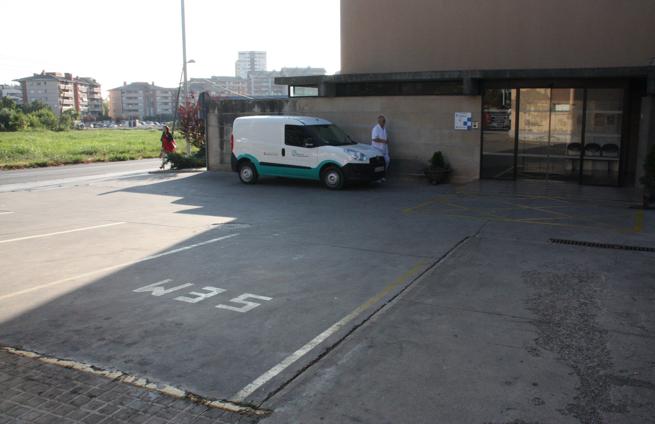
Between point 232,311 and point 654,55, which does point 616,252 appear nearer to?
point 232,311

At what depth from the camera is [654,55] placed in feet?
57.5

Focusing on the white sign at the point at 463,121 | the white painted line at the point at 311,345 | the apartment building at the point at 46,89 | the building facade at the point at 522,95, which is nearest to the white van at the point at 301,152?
the building facade at the point at 522,95

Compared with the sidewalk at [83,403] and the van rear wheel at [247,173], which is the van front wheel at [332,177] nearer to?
the van rear wheel at [247,173]

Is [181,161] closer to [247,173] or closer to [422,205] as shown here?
[247,173]

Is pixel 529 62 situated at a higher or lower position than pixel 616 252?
higher

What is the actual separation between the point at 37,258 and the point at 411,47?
51.1ft

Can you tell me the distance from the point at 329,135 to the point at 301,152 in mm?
967

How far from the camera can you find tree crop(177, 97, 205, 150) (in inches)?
1094

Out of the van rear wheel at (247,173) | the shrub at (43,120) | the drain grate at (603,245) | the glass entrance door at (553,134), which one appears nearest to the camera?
the drain grate at (603,245)

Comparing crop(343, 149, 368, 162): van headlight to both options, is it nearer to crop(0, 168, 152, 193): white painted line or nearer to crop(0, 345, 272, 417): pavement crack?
crop(0, 168, 152, 193): white painted line

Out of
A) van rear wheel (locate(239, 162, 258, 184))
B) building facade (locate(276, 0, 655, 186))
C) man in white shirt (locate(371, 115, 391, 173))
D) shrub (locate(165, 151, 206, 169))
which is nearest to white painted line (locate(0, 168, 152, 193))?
shrub (locate(165, 151, 206, 169))

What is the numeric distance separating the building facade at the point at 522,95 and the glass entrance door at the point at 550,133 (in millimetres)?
29

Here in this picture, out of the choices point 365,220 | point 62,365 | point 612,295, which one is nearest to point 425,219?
point 365,220

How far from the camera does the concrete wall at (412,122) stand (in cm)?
1733
